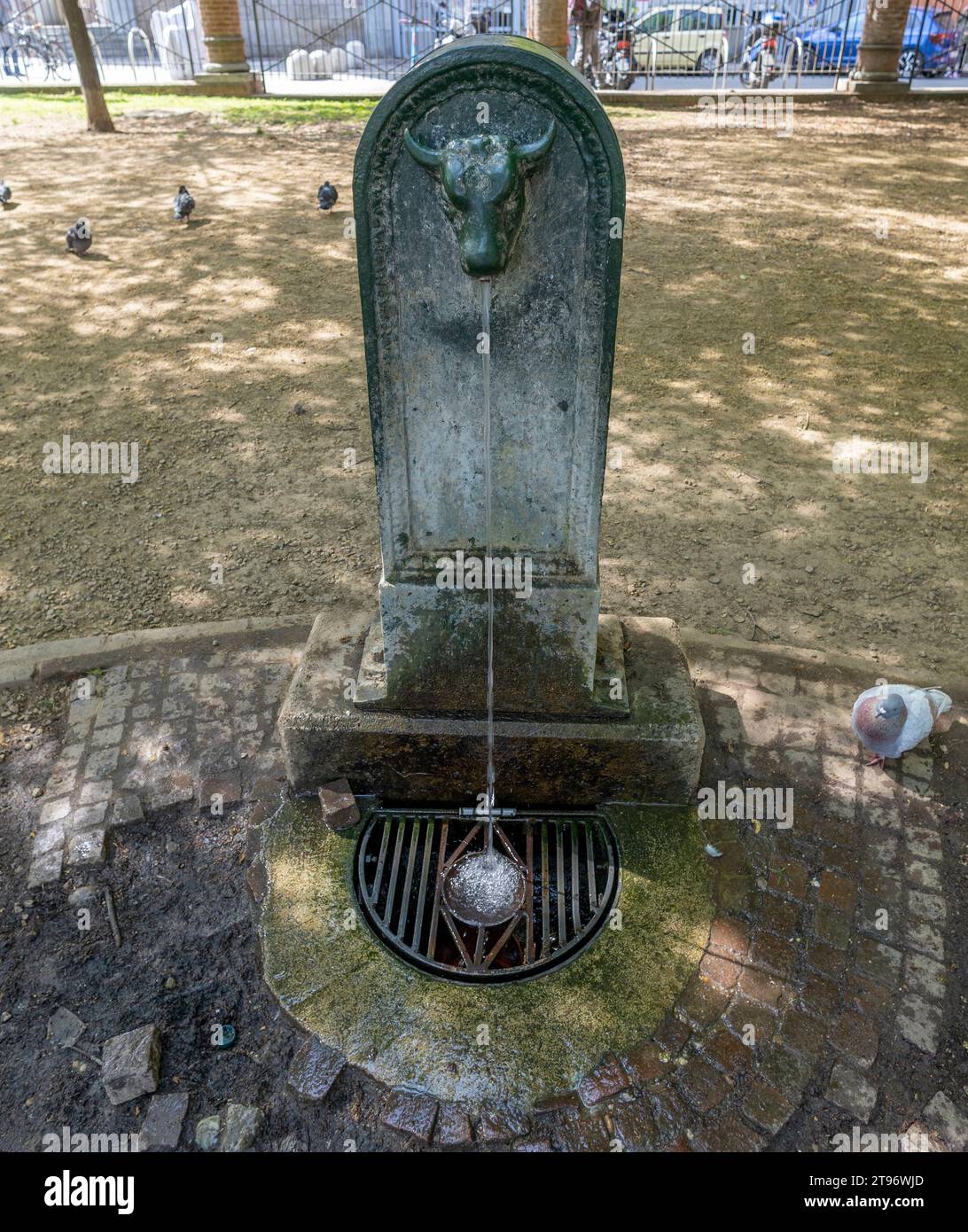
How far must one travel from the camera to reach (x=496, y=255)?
262cm

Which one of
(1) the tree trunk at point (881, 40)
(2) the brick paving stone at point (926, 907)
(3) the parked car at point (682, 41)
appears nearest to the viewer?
(2) the brick paving stone at point (926, 907)

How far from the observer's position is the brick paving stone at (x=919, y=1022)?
2.97 m

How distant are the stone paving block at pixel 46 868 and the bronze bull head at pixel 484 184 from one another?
9.21 feet

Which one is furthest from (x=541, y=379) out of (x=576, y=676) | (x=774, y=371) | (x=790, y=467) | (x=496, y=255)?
(x=774, y=371)

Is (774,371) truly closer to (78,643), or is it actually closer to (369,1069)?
(78,643)

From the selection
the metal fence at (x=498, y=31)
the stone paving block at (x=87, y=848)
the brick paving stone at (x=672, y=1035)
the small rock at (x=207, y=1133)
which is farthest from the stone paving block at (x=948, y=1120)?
the metal fence at (x=498, y=31)

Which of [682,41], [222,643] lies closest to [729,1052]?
[222,643]

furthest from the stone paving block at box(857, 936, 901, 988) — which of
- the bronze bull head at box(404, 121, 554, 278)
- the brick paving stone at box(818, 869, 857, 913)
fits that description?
the bronze bull head at box(404, 121, 554, 278)

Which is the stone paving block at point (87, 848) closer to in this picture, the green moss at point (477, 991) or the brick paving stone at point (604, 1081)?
the green moss at point (477, 991)

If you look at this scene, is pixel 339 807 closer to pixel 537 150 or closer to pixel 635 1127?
pixel 635 1127

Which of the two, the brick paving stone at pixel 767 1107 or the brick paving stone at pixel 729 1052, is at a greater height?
the brick paving stone at pixel 729 1052

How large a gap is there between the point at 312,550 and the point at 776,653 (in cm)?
277

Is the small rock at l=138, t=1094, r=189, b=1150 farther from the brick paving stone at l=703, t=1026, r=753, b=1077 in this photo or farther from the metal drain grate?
the brick paving stone at l=703, t=1026, r=753, b=1077

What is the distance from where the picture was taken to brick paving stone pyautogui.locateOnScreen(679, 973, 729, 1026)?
3.04m
